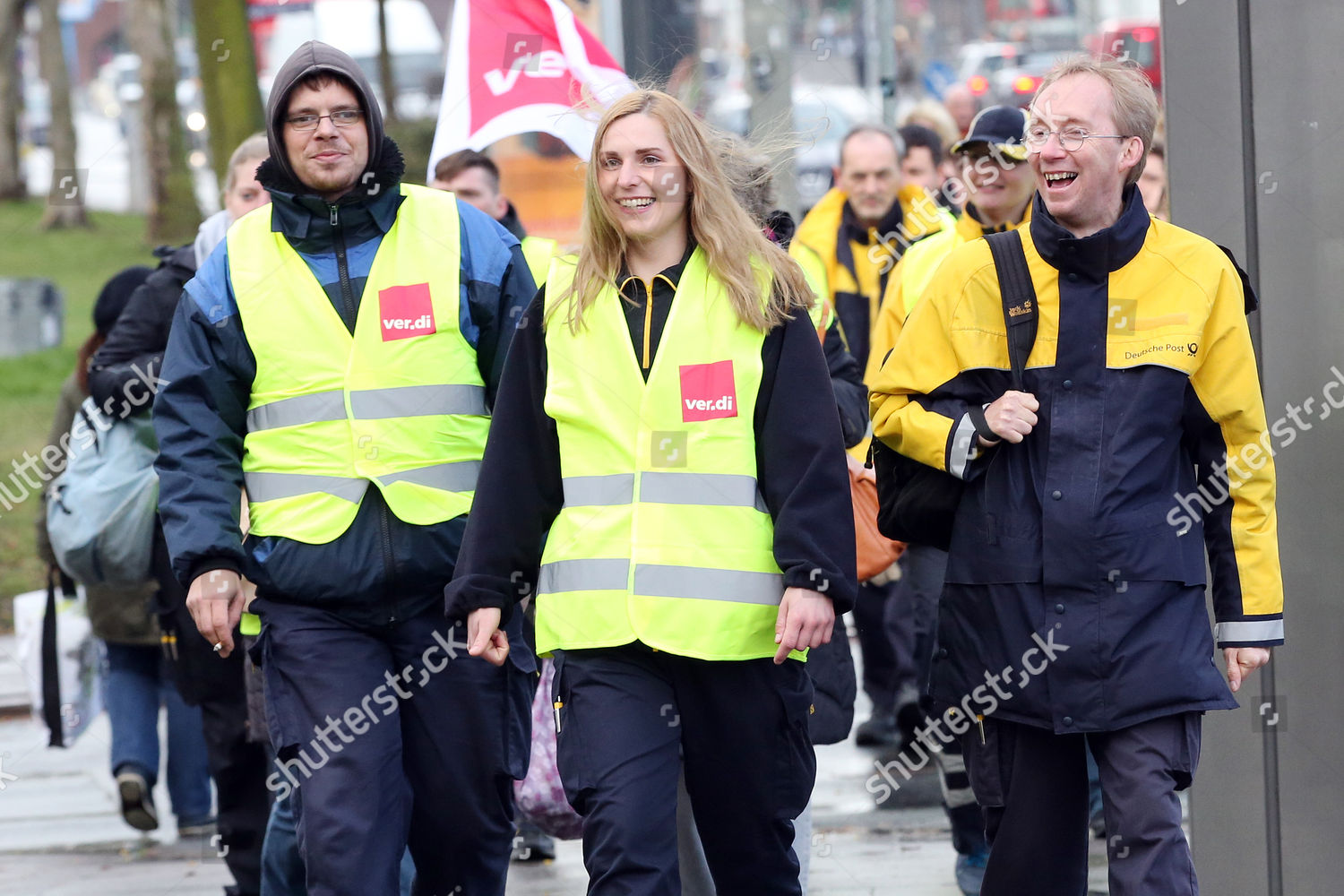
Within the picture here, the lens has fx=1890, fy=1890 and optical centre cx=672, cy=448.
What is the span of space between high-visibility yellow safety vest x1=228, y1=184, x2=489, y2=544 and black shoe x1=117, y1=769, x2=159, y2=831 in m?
2.66

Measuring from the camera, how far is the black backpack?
389cm

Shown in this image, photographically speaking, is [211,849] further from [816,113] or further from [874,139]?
[816,113]

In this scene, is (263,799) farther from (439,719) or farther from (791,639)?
(791,639)

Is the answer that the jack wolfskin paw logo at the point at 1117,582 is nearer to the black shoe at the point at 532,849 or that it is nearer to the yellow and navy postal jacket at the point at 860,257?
the black shoe at the point at 532,849

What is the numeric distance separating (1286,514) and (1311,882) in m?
0.87

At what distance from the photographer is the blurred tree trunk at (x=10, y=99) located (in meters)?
22.5

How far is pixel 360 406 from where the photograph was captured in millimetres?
4188

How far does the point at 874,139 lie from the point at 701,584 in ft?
12.6

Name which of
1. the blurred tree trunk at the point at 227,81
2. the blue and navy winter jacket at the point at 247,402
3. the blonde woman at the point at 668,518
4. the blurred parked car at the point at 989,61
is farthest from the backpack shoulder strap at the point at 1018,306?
the blurred parked car at the point at 989,61

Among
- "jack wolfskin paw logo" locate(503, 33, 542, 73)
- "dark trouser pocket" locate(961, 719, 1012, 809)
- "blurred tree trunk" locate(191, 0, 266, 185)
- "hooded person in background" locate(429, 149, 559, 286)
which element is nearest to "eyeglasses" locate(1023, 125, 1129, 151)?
"dark trouser pocket" locate(961, 719, 1012, 809)

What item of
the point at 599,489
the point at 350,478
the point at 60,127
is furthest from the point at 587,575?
the point at 60,127

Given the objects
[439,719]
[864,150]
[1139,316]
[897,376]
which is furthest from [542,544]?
[864,150]

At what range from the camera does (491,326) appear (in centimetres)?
435

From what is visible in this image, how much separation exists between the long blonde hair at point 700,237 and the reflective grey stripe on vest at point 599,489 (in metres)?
0.32
